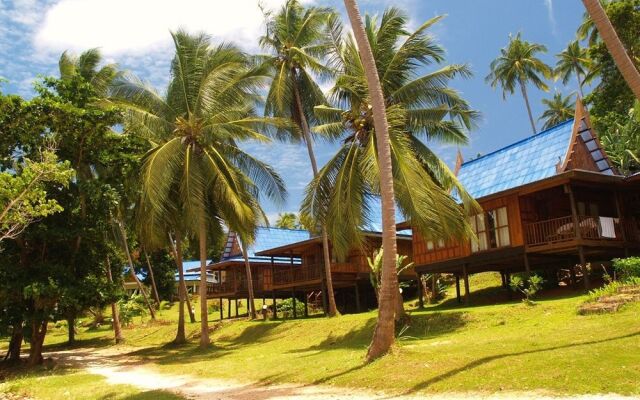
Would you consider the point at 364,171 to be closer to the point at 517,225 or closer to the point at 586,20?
the point at 517,225

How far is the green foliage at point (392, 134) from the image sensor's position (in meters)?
16.7

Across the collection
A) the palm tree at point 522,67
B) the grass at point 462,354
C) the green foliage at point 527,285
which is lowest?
the grass at point 462,354

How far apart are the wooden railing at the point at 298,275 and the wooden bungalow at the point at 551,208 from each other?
7855mm

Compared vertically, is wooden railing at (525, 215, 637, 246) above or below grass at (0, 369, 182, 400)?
above

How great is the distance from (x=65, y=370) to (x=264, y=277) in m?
17.7

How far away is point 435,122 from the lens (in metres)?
21.1

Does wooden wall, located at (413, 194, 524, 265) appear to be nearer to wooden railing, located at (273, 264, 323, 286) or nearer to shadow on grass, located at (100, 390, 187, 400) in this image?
wooden railing, located at (273, 264, 323, 286)

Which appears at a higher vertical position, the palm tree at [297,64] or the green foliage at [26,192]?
the palm tree at [297,64]

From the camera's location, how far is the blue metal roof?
21031mm

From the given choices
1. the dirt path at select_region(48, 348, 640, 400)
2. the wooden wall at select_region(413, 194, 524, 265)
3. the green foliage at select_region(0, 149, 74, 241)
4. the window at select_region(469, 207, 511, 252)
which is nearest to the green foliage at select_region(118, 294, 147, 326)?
the dirt path at select_region(48, 348, 640, 400)

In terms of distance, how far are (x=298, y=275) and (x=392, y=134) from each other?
53.9ft

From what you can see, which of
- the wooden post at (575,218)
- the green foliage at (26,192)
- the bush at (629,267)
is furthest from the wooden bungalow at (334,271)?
the green foliage at (26,192)

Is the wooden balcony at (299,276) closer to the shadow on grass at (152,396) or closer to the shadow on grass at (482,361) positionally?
the shadow on grass at (152,396)

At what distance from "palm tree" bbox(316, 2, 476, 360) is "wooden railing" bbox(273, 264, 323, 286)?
10361 mm
